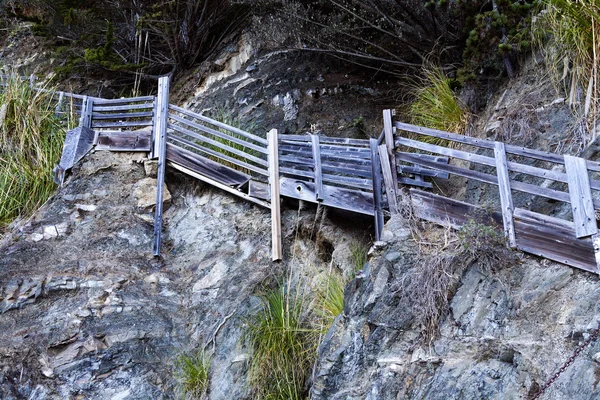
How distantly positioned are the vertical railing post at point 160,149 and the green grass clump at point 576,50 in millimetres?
4603

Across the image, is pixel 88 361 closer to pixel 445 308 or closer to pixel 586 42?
pixel 445 308

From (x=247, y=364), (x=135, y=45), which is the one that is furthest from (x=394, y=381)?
(x=135, y=45)

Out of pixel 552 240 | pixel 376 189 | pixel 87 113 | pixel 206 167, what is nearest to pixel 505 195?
pixel 552 240

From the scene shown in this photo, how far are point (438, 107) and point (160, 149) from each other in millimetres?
3500

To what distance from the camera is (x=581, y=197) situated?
6.67 m

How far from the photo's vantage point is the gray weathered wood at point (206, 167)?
9938 millimetres

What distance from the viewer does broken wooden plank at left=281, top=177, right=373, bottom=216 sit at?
9180 mm

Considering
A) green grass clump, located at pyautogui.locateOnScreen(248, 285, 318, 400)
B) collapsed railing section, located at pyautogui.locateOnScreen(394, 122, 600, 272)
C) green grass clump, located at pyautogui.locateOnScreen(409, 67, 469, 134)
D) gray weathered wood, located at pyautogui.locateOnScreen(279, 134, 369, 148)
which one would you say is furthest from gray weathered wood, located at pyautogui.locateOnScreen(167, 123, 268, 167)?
green grass clump, located at pyautogui.locateOnScreen(409, 67, 469, 134)

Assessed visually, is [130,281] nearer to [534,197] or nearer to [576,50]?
[534,197]

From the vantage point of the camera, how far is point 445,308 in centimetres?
691

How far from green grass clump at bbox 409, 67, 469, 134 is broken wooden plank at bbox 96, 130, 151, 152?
347cm

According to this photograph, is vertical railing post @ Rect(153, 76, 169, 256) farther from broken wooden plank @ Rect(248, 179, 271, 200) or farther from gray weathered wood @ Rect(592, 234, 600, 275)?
gray weathered wood @ Rect(592, 234, 600, 275)

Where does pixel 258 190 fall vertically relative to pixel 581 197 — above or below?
above

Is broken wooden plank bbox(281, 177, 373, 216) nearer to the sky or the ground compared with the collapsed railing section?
nearer to the sky
